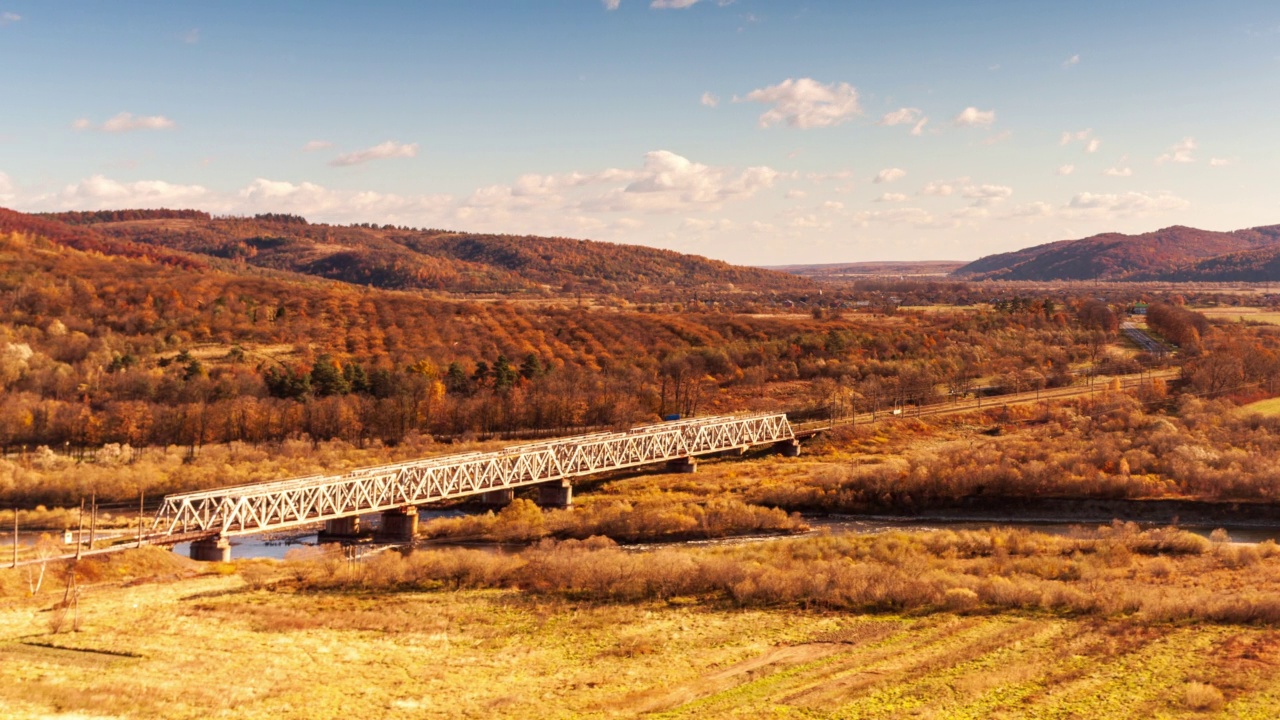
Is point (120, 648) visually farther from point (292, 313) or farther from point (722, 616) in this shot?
point (292, 313)

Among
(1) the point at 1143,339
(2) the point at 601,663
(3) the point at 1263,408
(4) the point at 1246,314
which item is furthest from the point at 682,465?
(4) the point at 1246,314

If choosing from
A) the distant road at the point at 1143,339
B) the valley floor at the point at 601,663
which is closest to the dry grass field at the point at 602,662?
the valley floor at the point at 601,663

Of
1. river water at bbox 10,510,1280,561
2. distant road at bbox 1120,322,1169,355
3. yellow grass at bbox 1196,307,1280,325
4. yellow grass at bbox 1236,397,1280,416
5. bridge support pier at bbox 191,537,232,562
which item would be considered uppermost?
yellow grass at bbox 1196,307,1280,325

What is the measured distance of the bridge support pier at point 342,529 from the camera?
57.9 metres

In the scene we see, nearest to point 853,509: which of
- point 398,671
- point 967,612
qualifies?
point 967,612

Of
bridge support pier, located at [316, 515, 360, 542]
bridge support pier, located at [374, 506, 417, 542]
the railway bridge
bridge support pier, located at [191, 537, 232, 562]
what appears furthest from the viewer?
bridge support pier, located at [316, 515, 360, 542]

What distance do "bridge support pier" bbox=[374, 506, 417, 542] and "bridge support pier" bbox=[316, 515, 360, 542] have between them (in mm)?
1350

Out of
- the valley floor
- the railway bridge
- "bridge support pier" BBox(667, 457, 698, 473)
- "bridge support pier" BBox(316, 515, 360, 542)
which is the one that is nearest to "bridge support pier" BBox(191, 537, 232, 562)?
the railway bridge

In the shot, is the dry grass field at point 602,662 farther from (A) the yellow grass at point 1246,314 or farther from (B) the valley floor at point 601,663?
(A) the yellow grass at point 1246,314

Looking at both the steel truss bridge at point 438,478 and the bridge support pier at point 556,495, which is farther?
the bridge support pier at point 556,495

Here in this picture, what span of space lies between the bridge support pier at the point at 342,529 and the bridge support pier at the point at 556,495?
14.1m

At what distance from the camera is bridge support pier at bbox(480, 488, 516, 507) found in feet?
217

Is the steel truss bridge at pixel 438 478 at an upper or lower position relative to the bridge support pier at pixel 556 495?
upper

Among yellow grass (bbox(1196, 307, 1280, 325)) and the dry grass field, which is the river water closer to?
the dry grass field
